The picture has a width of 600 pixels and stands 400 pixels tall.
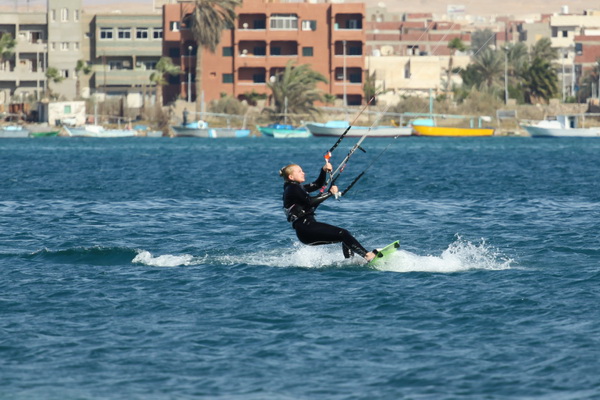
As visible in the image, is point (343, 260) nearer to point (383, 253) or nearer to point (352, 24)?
point (383, 253)

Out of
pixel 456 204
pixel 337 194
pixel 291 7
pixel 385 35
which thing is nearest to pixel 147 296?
pixel 337 194

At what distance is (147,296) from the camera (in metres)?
17.7

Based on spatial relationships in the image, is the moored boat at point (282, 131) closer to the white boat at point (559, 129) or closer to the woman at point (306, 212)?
the white boat at point (559, 129)

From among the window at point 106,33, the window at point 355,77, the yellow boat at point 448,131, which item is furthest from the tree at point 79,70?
the yellow boat at point 448,131

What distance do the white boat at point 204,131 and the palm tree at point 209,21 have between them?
6362mm

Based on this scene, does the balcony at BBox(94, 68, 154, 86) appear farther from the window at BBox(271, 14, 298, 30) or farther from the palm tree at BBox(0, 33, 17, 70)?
the window at BBox(271, 14, 298, 30)

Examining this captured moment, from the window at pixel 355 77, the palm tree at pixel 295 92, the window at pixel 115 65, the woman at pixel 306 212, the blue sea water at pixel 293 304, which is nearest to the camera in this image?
the blue sea water at pixel 293 304

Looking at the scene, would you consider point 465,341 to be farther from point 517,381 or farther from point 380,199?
point 380,199

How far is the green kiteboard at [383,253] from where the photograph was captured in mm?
19781

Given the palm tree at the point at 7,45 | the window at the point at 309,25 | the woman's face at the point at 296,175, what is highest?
the window at the point at 309,25

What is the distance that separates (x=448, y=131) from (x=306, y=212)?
119 m

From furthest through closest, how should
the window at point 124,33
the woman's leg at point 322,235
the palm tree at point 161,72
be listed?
the window at point 124,33 < the palm tree at point 161,72 < the woman's leg at point 322,235

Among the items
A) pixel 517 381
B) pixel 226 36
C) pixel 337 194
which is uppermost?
pixel 226 36

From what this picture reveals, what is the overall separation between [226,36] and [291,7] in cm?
923
